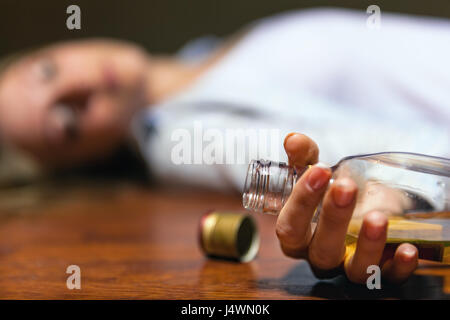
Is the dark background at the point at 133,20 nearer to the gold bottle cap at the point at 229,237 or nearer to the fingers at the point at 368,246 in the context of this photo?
the gold bottle cap at the point at 229,237

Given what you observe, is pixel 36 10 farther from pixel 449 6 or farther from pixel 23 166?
pixel 449 6

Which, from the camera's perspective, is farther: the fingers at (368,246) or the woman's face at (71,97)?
the woman's face at (71,97)

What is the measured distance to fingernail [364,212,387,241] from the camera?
1.17ft

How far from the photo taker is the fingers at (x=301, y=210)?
35cm

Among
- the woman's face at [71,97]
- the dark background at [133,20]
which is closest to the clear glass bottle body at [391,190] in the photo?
the woman's face at [71,97]

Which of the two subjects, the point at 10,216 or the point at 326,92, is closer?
the point at 10,216

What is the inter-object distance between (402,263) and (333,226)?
64 millimetres

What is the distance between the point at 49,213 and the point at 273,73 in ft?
2.10

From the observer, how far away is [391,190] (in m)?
0.40

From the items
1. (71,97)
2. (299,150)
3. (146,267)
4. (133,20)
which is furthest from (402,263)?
(133,20)

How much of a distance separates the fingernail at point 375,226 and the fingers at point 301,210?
39 millimetres

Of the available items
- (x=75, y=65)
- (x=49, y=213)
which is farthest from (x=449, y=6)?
(x=49, y=213)

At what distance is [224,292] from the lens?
417 mm

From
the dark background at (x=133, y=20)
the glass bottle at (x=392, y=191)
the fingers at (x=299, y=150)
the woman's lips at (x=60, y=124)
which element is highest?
the dark background at (x=133, y=20)
